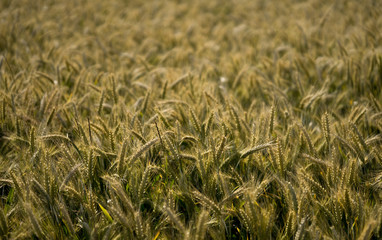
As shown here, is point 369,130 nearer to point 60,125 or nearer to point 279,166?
point 279,166

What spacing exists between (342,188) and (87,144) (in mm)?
1498

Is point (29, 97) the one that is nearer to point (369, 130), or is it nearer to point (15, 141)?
point (15, 141)

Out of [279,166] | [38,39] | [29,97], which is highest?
[38,39]

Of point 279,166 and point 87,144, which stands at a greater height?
point 87,144

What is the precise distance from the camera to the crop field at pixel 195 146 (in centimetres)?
137

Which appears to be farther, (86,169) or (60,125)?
(60,125)

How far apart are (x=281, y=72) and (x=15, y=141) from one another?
8.77 ft

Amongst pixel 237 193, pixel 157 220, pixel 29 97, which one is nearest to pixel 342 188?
pixel 237 193

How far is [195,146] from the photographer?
6.08 ft

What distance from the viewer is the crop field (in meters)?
1.37

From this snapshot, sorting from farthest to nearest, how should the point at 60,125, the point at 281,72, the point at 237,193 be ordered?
the point at 281,72 < the point at 60,125 < the point at 237,193

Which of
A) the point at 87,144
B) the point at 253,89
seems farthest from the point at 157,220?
the point at 253,89

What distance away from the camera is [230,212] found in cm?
148

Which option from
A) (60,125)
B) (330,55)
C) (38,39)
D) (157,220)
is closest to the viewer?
(157,220)
